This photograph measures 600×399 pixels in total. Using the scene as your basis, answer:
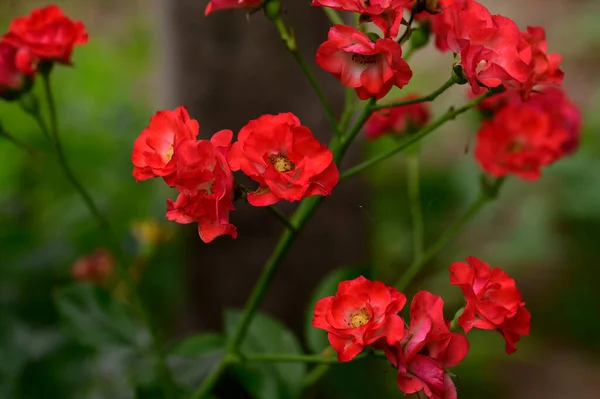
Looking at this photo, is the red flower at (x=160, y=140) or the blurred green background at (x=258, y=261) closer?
the red flower at (x=160, y=140)

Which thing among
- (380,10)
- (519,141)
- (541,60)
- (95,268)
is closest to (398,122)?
(519,141)

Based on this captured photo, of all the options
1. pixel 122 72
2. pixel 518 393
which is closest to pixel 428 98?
pixel 518 393

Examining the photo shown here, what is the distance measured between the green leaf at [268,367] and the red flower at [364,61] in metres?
0.50

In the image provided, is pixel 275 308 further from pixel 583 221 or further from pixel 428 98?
pixel 583 221

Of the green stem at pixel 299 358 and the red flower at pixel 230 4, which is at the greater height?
the red flower at pixel 230 4

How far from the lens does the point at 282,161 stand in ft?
1.86

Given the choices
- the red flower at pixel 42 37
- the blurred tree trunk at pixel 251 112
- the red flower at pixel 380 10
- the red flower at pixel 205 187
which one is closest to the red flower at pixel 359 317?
the red flower at pixel 205 187

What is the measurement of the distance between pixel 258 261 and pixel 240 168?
0.76 meters

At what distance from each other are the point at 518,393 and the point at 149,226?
109cm

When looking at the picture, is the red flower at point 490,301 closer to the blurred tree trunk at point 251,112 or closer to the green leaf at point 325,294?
the green leaf at point 325,294

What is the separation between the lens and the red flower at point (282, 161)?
538 millimetres

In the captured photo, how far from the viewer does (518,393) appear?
1.67 m

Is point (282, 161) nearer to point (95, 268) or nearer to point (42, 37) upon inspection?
point (42, 37)

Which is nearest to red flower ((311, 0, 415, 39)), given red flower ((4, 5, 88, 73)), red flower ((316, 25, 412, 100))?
red flower ((316, 25, 412, 100))
